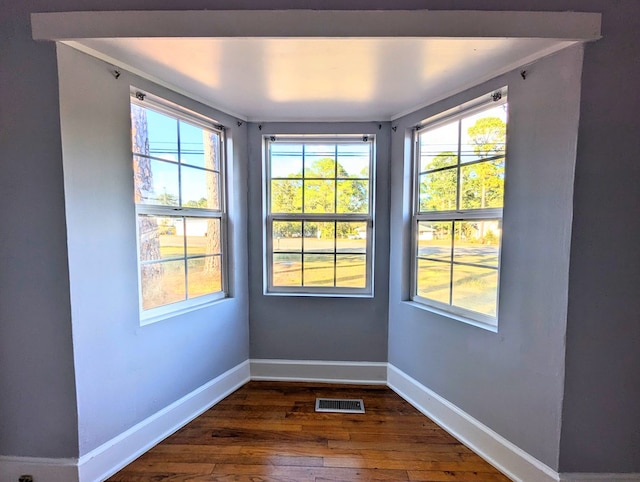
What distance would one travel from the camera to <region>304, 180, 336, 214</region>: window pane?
2492 millimetres

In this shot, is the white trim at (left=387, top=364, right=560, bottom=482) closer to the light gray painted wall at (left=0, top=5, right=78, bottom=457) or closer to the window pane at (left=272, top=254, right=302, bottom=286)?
the window pane at (left=272, top=254, right=302, bottom=286)

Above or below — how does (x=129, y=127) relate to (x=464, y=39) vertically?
below

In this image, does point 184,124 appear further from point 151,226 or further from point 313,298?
point 313,298

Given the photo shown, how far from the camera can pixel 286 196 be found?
2.52m

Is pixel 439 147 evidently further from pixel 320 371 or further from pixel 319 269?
pixel 320 371

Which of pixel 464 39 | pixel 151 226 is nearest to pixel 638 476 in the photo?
pixel 464 39

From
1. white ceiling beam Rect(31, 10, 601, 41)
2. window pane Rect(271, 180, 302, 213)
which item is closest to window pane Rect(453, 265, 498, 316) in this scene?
white ceiling beam Rect(31, 10, 601, 41)

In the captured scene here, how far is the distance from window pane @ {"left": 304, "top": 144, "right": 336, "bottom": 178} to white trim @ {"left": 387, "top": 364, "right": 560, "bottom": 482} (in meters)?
1.76

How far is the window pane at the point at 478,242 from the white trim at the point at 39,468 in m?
2.44

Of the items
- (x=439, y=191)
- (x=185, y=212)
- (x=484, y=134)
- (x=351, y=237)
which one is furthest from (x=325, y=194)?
(x=484, y=134)

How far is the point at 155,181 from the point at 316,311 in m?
1.57

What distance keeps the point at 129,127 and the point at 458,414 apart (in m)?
2.65

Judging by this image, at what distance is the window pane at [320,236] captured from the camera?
2.51m

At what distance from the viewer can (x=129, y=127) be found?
164cm
